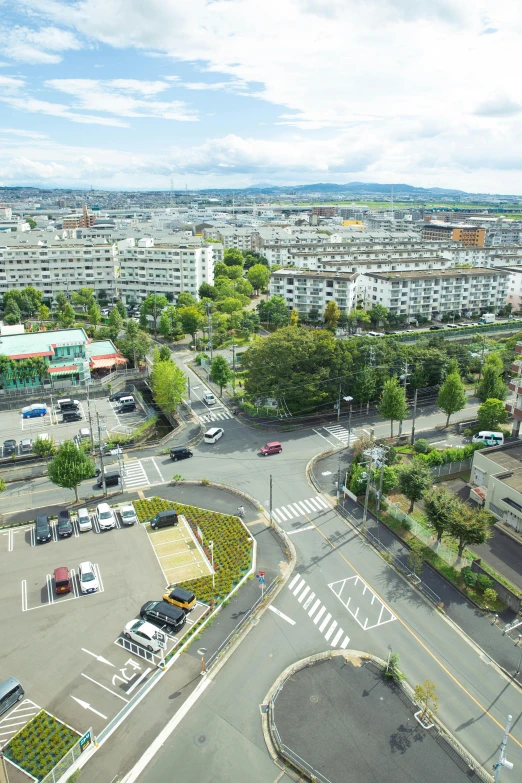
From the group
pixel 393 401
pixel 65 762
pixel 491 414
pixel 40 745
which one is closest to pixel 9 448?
pixel 40 745

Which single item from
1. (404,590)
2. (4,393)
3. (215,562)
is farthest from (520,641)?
(4,393)

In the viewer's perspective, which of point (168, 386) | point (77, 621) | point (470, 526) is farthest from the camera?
point (168, 386)

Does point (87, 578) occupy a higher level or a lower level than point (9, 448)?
lower

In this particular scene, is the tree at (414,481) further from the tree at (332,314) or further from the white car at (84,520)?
the tree at (332,314)

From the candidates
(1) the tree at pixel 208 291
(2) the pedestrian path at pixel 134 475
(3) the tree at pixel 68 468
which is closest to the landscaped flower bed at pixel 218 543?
(2) the pedestrian path at pixel 134 475

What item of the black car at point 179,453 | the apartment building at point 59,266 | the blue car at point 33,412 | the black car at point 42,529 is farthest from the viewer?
the apartment building at point 59,266

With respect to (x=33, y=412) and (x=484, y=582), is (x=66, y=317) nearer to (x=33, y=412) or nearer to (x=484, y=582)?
(x=33, y=412)

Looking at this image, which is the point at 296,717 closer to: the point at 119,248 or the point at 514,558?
the point at 514,558
